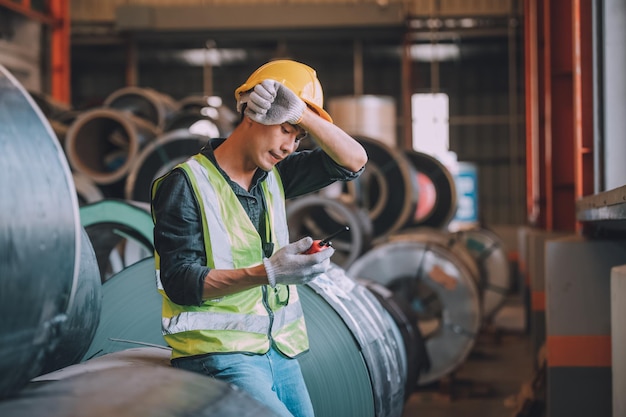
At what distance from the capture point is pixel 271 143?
2586mm

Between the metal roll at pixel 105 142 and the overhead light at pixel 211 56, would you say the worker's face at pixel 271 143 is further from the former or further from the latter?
the overhead light at pixel 211 56

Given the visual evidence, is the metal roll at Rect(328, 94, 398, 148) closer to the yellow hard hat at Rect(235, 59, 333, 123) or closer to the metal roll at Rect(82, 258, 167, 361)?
the metal roll at Rect(82, 258, 167, 361)

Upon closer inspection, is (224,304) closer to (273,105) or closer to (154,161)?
(273,105)

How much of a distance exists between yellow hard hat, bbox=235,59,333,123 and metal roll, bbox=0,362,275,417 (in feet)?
3.09

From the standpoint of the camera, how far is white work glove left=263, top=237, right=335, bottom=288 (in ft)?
7.63

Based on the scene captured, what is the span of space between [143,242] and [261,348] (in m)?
2.12

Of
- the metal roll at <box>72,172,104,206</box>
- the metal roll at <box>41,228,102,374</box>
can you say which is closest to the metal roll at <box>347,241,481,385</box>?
the metal roll at <box>72,172,104,206</box>

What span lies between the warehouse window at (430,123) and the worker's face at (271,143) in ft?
51.7

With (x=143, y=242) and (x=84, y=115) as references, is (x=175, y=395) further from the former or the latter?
(x=84, y=115)

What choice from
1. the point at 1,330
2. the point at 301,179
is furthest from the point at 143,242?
the point at 1,330

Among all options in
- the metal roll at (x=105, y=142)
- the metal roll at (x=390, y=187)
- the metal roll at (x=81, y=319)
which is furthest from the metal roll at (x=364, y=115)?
the metal roll at (x=81, y=319)

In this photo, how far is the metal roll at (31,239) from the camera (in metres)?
1.69

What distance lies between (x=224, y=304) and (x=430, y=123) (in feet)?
54.1

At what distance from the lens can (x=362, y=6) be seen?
55.1ft
